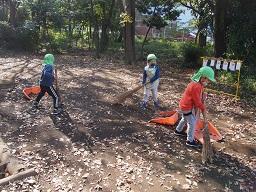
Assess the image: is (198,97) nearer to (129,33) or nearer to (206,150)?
(206,150)

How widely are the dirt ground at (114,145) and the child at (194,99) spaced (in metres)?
0.40

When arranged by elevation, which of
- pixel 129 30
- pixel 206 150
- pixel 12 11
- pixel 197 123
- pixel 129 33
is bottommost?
pixel 206 150

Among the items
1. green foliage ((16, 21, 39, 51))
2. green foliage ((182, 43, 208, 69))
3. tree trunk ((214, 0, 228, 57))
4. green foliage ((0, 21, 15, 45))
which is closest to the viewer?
tree trunk ((214, 0, 228, 57))

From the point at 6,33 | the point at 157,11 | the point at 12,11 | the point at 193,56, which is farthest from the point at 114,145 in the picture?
the point at 12,11

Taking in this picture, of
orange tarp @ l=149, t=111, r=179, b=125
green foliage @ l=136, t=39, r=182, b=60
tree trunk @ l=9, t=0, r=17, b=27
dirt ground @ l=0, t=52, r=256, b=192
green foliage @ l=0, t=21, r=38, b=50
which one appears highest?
tree trunk @ l=9, t=0, r=17, b=27

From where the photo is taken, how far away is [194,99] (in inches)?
261

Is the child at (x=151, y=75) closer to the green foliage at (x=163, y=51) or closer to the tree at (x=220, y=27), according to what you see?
the tree at (x=220, y=27)

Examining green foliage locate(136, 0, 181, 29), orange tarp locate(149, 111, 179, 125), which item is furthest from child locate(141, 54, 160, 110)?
green foliage locate(136, 0, 181, 29)

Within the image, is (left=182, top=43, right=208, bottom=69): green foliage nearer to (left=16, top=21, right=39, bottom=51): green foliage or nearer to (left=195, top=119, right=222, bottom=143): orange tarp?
(left=16, top=21, right=39, bottom=51): green foliage

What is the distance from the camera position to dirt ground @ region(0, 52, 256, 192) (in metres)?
5.74

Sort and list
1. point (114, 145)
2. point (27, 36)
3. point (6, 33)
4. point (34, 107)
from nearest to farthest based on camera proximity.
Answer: point (114, 145)
point (34, 107)
point (27, 36)
point (6, 33)

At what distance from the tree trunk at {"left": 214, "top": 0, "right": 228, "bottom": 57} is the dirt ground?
4300mm

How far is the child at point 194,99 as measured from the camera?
21.5ft

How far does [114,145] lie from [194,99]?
171cm
